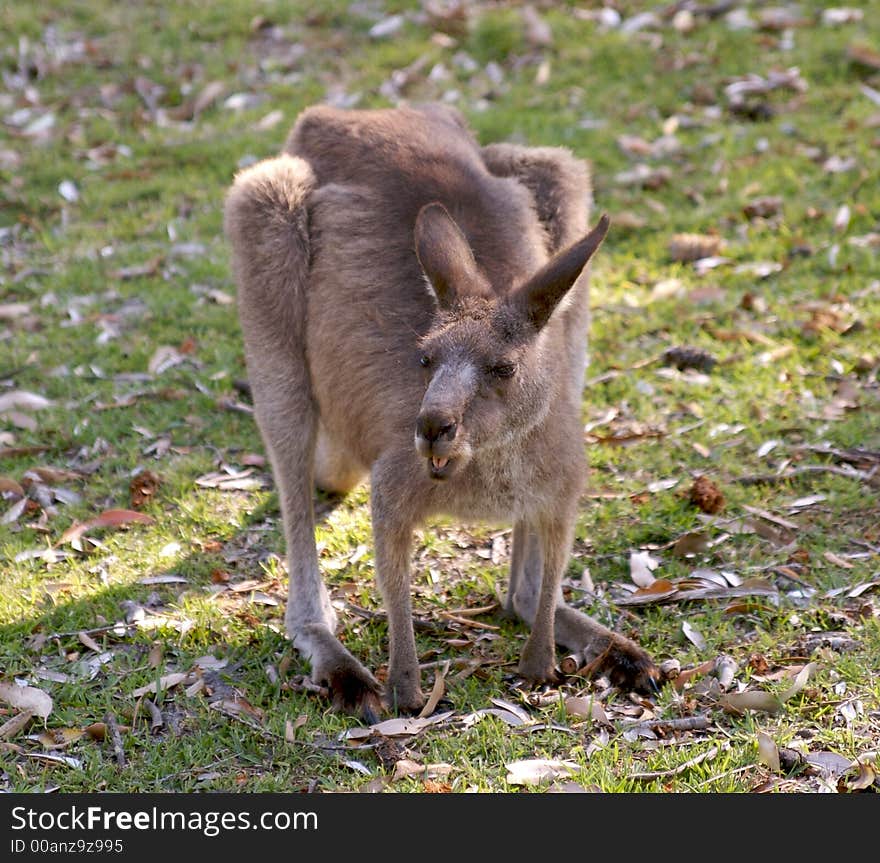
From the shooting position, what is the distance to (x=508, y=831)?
2988mm

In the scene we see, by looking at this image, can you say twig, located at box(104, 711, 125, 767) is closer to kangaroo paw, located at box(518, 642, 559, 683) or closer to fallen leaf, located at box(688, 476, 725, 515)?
kangaroo paw, located at box(518, 642, 559, 683)

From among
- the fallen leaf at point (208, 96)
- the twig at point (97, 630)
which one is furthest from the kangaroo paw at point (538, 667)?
the fallen leaf at point (208, 96)

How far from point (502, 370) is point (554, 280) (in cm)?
26

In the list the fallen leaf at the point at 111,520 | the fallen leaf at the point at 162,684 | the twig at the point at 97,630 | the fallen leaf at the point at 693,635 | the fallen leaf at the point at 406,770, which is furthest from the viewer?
the fallen leaf at the point at 111,520

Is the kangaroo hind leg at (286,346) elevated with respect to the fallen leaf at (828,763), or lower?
elevated

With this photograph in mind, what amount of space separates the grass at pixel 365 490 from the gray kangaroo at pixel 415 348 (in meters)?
0.20

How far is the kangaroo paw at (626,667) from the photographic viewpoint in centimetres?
360

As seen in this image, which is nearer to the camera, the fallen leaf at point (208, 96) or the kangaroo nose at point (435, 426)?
the kangaroo nose at point (435, 426)

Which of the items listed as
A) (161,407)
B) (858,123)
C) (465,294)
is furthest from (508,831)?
(858,123)

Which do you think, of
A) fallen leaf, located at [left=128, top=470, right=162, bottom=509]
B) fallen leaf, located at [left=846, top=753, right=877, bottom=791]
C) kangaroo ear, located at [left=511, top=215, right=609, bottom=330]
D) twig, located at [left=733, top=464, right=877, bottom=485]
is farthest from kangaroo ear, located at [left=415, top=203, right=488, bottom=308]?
fallen leaf, located at [left=128, top=470, right=162, bottom=509]

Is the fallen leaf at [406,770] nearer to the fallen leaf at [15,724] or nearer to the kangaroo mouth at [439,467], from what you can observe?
the kangaroo mouth at [439,467]

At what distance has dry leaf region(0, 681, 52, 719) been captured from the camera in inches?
140

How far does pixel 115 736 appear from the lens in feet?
11.3

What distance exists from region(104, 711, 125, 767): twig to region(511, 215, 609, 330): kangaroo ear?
157 centimetres
